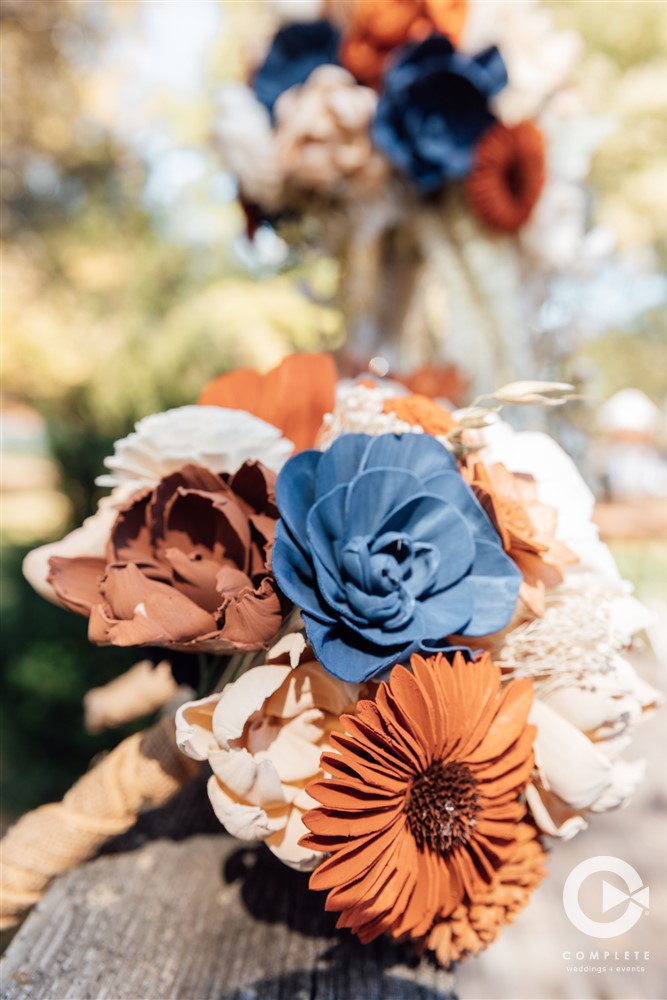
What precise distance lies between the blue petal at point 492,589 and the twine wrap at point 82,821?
270mm

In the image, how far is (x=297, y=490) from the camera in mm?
377

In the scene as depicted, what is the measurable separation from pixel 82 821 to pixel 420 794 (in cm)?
29

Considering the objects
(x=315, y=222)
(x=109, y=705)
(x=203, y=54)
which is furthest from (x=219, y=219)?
(x=109, y=705)

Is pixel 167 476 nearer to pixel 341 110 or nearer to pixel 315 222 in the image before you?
pixel 341 110

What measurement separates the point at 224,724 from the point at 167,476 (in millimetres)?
164

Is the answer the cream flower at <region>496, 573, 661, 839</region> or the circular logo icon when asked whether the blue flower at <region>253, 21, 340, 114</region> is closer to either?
the cream flower at <region>496, 573, 661, 839</region>

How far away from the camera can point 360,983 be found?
0.43 m

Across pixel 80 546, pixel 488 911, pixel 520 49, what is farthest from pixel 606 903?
pixel 520 49

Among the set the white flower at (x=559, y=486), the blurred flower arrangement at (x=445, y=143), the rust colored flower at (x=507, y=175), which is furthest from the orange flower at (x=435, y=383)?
the white flower at (x=559, y=486)

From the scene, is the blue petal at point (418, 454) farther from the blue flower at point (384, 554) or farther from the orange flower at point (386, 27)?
the orange flower at point (386, 27)

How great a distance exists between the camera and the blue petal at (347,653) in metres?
0.33

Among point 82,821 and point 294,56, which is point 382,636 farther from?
point 294,56

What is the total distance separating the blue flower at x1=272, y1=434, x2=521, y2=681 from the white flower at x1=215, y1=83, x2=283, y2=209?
836mm

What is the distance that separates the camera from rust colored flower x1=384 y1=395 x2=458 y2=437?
44 cm
